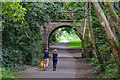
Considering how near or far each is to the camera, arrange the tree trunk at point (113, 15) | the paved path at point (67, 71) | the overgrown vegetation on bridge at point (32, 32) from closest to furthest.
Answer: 1. the tree trunk at point (113, 15)
2. the overgrown vegetation on bridge at point (32, 32)
3. the paved path at point (67, 71)

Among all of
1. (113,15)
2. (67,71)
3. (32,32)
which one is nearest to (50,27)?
(32,32)

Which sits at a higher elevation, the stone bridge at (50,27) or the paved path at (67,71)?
the stone bridge at (50,27)

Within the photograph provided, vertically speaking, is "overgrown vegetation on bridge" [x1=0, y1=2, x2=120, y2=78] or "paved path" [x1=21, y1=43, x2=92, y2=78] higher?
"overgrown vegetation on bridge" [x1=0, y1=2, x2=120, y2=78]

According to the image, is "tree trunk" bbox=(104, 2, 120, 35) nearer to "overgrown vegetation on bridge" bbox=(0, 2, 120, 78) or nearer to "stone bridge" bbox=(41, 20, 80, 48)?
"overgrown vegetation on bridge" bbox=(0, 2, 120, 78)

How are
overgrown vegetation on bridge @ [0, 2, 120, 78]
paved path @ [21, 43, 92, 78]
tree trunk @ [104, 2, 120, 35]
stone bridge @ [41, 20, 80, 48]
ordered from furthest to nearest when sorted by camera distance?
stone bridge @ [41, 20, 80, 48]
paved path @ [21, 43, 92, 78]
overgrown vegetation on bridge @ [0, 2, 120, 78]
tree trunk @ [104, 2, 120, 35]

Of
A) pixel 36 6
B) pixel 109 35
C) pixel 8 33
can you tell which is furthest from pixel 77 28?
pixel 109 35

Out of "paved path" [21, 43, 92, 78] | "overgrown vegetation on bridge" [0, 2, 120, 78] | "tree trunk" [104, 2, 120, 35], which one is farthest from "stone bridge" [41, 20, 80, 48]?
"tree trunk" [104, 2, 120, 35]

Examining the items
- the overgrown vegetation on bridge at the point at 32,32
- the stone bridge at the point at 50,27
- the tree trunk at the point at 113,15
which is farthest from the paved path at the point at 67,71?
the stone bridge at the point at 50,27

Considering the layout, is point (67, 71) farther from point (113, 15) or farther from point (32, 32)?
point (113, 15)

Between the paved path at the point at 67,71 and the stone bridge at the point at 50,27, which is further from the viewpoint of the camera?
the stone bridge at the point at 50,27

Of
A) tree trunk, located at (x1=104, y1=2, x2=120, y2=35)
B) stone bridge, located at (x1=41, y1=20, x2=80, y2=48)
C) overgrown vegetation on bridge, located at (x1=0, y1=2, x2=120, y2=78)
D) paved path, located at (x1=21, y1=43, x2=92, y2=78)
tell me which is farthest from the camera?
stone bridge, located at (x1=41, y1=20, x2=80, y2=48)

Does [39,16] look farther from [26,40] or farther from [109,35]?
[109,35]

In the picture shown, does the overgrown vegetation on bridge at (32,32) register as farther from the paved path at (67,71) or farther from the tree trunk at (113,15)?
the tree trunk at (113,15)

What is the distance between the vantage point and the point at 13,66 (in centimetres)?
1294
